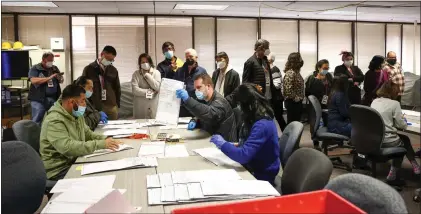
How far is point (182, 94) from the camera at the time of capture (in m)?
3.44

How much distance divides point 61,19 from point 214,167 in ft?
23.4

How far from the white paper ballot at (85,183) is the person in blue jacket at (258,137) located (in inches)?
28.4

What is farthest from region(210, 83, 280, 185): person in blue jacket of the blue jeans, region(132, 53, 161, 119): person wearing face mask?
the blue jeans

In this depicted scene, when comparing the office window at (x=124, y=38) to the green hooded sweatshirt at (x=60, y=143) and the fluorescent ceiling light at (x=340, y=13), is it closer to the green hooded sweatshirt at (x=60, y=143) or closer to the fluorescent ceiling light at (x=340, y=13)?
the fluorescent ceiling light at (x=340, y=13)

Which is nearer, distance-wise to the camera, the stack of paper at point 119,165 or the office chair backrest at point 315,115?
the stack of paper at point 119,165

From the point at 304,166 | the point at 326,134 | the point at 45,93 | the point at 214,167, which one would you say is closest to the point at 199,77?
the point at 214,167

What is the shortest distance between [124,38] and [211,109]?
5.85 m

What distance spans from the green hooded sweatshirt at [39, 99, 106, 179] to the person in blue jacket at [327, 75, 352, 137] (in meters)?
2.96

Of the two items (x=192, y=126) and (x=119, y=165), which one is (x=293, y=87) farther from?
(x=119, y=165)

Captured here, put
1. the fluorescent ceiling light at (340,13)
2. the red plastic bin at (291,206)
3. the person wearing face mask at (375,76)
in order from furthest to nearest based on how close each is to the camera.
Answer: the fluorescent ceiling light at (340,13), the person wearing face mask at (375,76), the red plastic bin at (291,206)

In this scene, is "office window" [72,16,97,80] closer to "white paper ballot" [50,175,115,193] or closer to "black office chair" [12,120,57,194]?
"black office chair" [12,120,57,194]

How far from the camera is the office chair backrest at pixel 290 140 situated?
2.77m

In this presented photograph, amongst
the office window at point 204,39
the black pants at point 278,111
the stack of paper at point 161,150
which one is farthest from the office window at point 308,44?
the stack of paper at point 161,150

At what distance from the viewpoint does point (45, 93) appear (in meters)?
5.77
